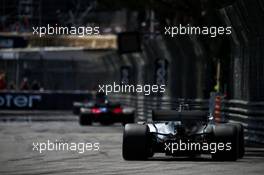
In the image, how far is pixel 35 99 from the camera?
51.4m

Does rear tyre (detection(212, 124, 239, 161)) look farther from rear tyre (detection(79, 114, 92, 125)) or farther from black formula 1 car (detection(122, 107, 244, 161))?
rear tyre (detection(79, 114, 92, 125))

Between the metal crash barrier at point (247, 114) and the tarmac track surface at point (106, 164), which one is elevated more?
the metal crash barrier at point (247, 114)

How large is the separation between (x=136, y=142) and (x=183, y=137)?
28.7 inches

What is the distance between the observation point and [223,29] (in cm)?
2953

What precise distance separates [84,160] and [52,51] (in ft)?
140

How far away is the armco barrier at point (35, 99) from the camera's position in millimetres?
50906

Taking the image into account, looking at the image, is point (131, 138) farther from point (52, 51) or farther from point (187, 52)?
point (52, 51)

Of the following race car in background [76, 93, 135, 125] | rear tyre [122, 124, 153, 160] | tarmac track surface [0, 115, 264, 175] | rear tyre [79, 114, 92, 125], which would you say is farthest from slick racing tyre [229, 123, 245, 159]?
rear tyre [79, 114, 92, 125]

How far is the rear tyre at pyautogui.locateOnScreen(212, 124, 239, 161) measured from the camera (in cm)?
1585

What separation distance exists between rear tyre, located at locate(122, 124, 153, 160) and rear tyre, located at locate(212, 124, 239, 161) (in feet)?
3.29

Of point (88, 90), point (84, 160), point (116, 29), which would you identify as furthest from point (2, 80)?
point (84, 160)

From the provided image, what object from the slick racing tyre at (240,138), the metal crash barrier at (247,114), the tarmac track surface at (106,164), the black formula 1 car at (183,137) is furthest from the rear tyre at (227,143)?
the metal crash barrier at (247,114)

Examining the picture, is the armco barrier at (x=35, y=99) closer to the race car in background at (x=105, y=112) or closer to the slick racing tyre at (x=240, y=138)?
the race car in background at (x=105, y=112)

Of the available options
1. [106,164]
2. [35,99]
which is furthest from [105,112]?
Answer: [35,99]
